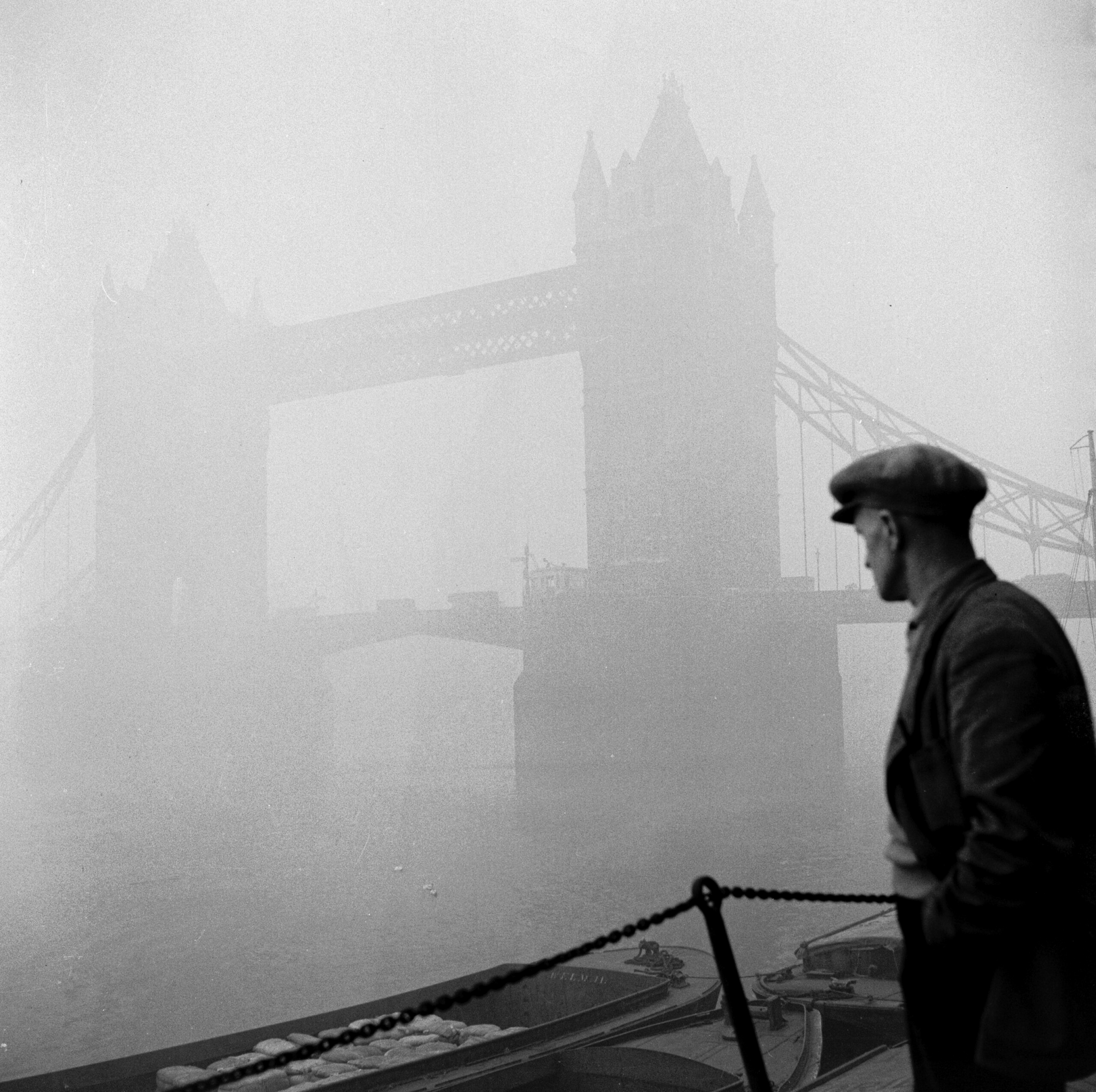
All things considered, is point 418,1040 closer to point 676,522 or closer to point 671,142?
point 676,522

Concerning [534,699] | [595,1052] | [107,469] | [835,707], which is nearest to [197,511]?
[107,469]

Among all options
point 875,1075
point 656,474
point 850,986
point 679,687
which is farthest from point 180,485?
point 875,1075

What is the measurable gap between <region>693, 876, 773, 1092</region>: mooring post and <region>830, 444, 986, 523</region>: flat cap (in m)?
0.87

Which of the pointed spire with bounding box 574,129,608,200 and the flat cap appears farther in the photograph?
the pointed spire with bounding box 574,129,608,200

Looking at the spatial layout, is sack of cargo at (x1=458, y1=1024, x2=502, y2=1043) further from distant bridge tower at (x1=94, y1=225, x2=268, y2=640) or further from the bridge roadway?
distant bridge tower at (x1=94, y1=225, x2=268, y2=640)

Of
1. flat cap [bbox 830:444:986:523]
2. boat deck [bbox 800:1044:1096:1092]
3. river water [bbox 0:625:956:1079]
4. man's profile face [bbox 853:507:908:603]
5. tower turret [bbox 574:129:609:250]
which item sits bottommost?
river water [bbox 0:625:956:1079]

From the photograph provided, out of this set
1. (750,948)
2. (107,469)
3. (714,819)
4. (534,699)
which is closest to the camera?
(750,948)

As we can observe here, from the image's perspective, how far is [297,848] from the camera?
26.9 m

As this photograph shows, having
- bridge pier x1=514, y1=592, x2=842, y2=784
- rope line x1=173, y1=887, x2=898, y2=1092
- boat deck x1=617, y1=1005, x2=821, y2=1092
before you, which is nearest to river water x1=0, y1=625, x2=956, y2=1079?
bridge pier x1=514, y1=592, x2=842, y2=784

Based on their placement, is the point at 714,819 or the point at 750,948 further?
the point at 714,819

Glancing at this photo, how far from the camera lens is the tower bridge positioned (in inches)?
1136

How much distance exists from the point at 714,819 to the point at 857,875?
581 cm

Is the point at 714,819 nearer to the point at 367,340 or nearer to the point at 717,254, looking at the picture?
the point at 717,254

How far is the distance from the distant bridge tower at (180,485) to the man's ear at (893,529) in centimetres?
4329
